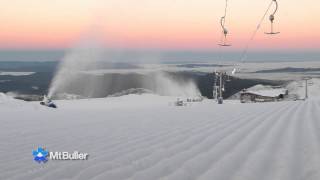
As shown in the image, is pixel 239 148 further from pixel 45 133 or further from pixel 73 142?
pixel 45 133

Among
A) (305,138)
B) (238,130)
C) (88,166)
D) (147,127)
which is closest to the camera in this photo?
(88,166)

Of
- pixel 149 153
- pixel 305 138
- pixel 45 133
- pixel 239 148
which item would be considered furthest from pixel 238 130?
pixel 45 133

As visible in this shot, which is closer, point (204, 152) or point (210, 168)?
point (210, 168)

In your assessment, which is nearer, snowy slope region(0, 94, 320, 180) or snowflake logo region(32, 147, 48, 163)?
snowy slope region(0, 94, 320, 180)

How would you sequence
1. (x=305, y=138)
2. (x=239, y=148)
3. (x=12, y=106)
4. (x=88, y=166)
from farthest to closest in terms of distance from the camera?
(x=12, y=106) → (x=305, y=138) → (x=239, y=148) → (x=88, y=166)

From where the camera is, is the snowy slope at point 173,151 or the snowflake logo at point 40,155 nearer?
the snowy slope at point 173,151

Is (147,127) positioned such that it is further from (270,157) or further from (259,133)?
(270,157)

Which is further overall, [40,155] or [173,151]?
[173,151]
